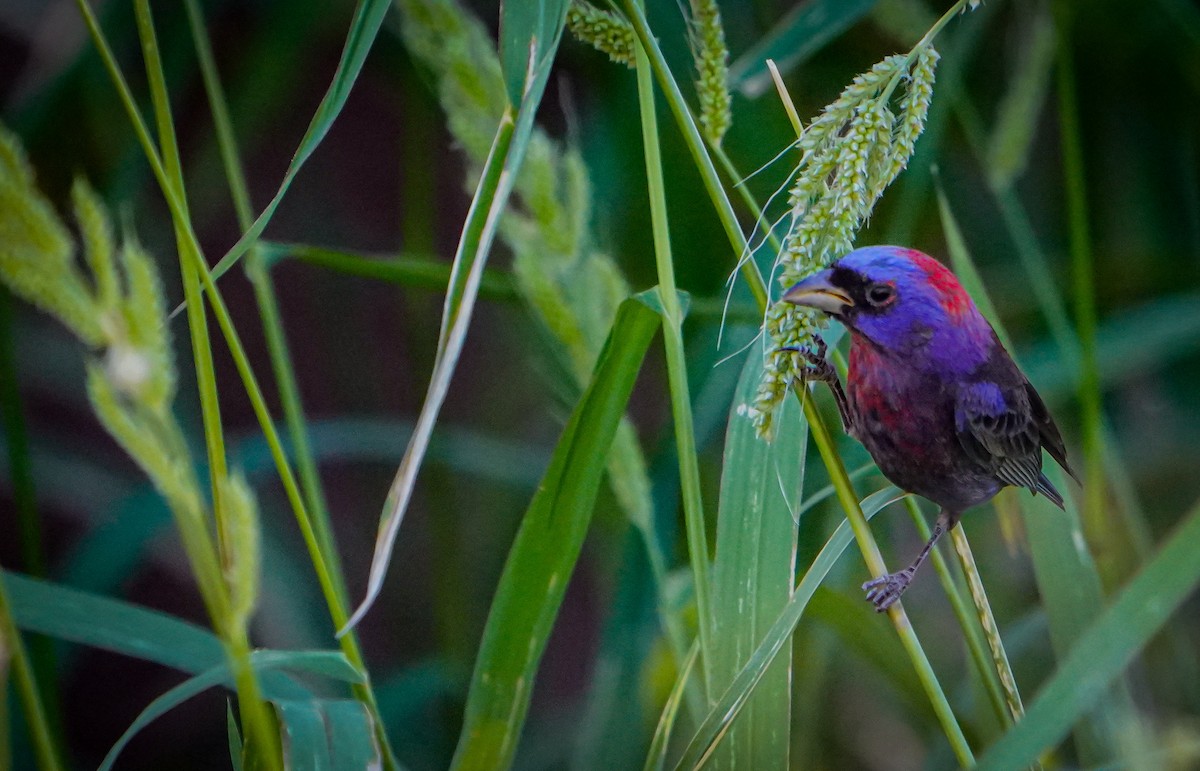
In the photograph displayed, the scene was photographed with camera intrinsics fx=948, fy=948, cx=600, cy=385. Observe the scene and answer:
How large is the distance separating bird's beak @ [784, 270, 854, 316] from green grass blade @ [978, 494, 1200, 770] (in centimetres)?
24

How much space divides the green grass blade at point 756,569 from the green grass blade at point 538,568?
97mm

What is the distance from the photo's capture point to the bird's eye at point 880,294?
1.98ft

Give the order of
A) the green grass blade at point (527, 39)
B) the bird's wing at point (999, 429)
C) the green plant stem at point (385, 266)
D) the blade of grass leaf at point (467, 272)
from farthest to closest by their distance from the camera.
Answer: the green plant stem at point (385, 266) < the bird's wing at point (999, 429) < the green grass blade at point (527, 39) < the blade of grass leaf at point (467, 272)

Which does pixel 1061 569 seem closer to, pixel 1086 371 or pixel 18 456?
pixel 1086 371

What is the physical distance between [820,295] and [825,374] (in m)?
0.11

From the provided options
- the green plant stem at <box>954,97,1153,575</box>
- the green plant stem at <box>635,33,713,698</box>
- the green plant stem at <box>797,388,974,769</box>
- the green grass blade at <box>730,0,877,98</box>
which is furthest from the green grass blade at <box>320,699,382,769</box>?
the green plant stem at <box>954,97,1153,575</box>

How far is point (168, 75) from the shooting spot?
81cm

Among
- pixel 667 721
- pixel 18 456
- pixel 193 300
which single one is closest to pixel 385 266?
pixel 193 300

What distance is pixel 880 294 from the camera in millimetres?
610

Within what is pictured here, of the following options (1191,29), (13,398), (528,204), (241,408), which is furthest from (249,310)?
(1191,29)

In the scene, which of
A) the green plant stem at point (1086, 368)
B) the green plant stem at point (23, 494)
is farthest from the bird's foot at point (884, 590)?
the green plant stem at point (23, 494)

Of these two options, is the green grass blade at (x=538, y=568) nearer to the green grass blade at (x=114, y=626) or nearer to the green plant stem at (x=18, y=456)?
the green grass blade at (x=114, y=626)

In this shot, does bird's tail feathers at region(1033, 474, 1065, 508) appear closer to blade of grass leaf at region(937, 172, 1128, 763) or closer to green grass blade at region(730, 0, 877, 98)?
blade of grass leaf at region(937, 172, 1128, 763)

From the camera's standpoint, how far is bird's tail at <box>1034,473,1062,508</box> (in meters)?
0.72
